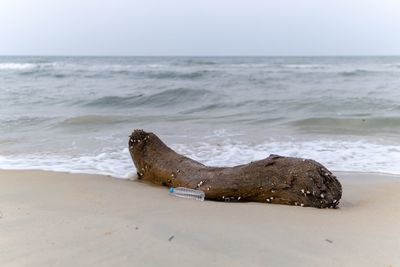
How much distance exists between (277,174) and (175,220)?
1066mm

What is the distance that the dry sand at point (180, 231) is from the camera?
2035 mm

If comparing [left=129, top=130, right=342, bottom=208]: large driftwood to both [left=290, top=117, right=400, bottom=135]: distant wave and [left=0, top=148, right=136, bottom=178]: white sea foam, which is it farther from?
[left=290, top=117, right=400, bottom=135]: distant wave

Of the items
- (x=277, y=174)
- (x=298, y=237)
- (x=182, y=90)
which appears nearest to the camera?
(x=298, y=237)

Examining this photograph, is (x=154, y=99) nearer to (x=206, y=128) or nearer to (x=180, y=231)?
(x=206, y=128)

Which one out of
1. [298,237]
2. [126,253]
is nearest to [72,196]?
[126,253]

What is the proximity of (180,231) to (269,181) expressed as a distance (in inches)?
45.8

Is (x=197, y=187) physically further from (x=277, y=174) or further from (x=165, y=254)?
(x=165, y=254)

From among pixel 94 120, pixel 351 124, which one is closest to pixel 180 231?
pixel 351 124

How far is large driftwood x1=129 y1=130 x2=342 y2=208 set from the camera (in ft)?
10.5

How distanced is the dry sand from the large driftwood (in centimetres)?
16

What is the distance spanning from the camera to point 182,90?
14.6m

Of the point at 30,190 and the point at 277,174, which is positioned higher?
the point at 277,174

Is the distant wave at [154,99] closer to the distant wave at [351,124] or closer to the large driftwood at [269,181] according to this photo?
the distant wave at [351,124]

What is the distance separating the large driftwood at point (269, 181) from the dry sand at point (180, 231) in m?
0.16
